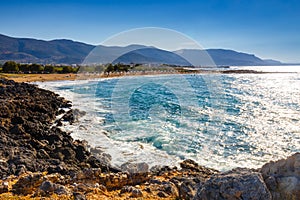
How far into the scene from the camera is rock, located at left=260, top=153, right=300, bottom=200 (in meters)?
4.74

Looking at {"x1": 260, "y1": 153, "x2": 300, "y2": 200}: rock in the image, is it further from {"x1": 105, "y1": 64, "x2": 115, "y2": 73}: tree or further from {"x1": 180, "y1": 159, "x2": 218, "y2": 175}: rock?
{"x1": 105, "y1": 64, "x2": 115, "y2": 73}: tree

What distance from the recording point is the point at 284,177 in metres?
5.01

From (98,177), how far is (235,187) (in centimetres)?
468

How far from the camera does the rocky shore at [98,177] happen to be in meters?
4.73

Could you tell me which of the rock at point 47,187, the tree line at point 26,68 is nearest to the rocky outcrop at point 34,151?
the rock at point 47,187

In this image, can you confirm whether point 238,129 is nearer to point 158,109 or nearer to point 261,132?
point 261,132

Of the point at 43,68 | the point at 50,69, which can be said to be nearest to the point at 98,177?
the point at 43,68

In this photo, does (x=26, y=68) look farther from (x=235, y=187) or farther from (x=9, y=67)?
(x=235, y=187)

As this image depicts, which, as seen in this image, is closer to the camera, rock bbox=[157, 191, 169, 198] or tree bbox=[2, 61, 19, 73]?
rock bbox=[157, 191, 169, 198]

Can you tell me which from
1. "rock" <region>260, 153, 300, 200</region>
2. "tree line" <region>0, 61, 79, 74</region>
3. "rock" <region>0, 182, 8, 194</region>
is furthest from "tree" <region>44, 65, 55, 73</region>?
"rock" <region>260, 153, 300, 200</region>

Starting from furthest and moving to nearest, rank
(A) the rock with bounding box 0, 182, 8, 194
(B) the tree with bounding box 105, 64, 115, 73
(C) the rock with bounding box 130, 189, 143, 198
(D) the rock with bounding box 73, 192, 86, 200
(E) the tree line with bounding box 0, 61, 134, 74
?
(B) the tree with bounding box 105, 64, 115, 73, (E) the tree line with bounding box 0, 61, 134, 74, (C) the rock with bounding box 130, 189, 143, 198, (A) the rock with bounding box 0, 182, 8, 194, (D) the rock with bounding box 73, 192, 86, 200

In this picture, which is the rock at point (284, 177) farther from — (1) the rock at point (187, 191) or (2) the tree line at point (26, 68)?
(2) the tree line at point (26, 68)

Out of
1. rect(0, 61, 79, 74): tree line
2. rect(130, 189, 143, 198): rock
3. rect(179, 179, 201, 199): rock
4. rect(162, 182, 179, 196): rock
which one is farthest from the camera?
rect(0, 61, 79, 74): tree line

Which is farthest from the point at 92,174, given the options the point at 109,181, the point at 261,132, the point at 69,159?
the point at 261,132
